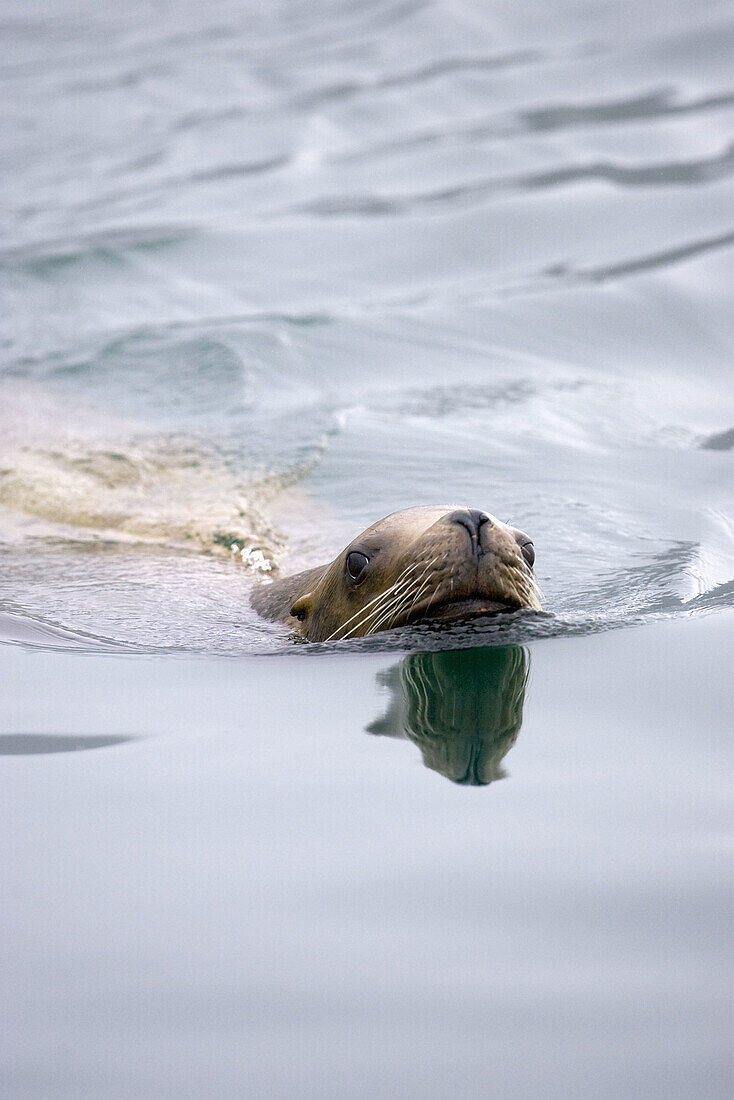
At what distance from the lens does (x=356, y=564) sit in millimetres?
5184

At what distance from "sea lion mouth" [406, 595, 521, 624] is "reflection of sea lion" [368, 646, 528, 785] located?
5.8 inches

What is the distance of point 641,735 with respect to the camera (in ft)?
14.2

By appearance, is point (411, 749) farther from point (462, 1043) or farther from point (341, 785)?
point (462, 1043)

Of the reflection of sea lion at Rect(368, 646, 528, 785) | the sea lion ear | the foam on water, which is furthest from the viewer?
the foam on water

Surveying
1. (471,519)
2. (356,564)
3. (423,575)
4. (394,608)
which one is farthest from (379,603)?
(471,519)

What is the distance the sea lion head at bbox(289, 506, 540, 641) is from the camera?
4.76 m

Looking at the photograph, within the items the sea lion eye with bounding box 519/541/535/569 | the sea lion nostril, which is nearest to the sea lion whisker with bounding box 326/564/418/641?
the sea lion nostril

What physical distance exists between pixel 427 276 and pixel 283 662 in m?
7.36

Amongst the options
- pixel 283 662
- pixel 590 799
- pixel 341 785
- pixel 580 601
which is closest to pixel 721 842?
pixel 590 799

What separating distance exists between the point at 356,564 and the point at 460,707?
866mm

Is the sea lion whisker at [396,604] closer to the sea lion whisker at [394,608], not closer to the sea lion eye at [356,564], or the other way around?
the sea lion whisker at [394,608]

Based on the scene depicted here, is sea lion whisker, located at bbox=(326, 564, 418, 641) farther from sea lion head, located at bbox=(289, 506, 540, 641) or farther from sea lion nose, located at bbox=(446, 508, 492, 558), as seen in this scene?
sea lion nose, located at bbox=(446, 508, 492, 558)

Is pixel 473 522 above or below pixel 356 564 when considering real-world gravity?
below

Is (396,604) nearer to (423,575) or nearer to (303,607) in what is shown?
(423,575)
